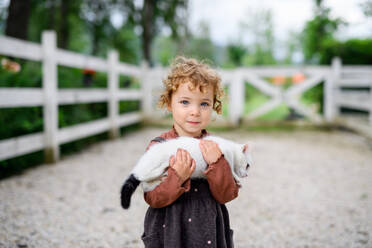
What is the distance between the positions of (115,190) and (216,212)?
2.47 metres

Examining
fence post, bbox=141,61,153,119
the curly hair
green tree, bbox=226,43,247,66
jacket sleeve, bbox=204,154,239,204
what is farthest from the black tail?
green tree, bbox=226,43,247,66

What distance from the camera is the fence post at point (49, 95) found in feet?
15.3

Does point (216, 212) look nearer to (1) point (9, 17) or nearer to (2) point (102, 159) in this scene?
(2) point (102, 159)

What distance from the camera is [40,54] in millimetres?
4590

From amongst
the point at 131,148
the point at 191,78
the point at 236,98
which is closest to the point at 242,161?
the point at 191,78

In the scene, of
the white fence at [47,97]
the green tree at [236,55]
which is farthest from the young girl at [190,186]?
the green tree at [236,55]

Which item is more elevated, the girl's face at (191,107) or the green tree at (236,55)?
the green tree at (236,55)

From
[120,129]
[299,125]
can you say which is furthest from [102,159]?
[299,125]

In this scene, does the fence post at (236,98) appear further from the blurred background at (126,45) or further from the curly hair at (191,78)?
the curly hair at (191,78)

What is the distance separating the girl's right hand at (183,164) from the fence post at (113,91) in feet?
19.0

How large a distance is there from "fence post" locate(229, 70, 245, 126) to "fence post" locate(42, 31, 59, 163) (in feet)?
16.1

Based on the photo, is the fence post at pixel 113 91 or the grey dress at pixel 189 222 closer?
the grey dress at pixel 189 222

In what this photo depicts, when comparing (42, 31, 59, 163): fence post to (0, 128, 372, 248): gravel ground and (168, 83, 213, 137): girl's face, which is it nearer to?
(0, 128, 372, 248): gravel ground

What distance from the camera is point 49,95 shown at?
15.4ft
